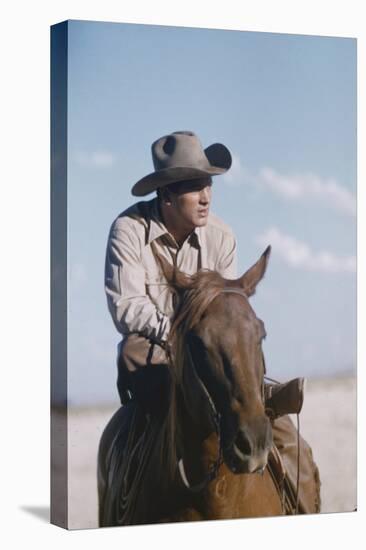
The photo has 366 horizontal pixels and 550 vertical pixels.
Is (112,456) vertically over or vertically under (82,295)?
under

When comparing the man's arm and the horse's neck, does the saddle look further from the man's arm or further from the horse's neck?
the man's arm

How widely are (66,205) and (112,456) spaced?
1868 millimetres

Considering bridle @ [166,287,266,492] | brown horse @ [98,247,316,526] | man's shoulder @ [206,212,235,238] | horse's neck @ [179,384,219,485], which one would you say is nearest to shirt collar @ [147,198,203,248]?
brown horse @ [98,247,316,526]

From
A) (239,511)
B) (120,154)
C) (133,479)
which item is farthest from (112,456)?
(120,154)

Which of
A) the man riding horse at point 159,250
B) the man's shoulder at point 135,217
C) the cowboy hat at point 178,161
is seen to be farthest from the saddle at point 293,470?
the cowboy hat at point 178,161

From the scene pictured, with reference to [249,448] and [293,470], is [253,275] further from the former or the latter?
[293,470]

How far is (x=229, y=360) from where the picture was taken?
1334 cm

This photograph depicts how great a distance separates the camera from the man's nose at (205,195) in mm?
13680

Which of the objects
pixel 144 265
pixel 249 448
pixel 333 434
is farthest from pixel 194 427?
pixel 333 434

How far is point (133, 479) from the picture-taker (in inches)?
526

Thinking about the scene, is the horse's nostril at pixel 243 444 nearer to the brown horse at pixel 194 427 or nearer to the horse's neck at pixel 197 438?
the brown horse at pixel 194 427

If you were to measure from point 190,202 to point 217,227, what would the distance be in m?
0.30

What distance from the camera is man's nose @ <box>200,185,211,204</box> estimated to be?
13680 millimetres

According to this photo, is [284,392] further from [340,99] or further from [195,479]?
[340,99]
